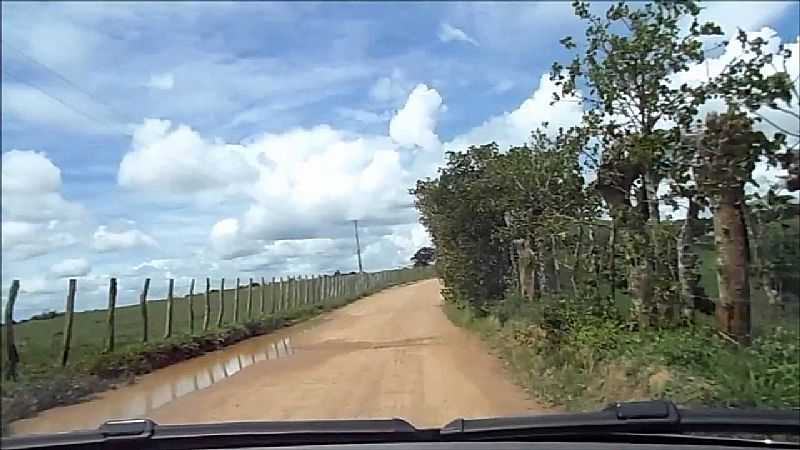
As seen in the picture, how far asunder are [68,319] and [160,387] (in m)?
1.77

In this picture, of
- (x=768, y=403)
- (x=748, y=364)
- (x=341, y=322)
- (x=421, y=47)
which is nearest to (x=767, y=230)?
(x=748, y=364)

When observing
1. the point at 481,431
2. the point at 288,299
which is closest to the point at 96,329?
the point at 481,431

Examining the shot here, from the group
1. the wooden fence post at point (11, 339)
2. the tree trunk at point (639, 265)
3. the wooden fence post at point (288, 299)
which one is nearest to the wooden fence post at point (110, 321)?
the wooden fence post at point (11, 339)

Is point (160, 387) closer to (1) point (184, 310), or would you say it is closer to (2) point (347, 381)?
(2) point (347, 381)

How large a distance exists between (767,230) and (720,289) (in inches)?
26.3

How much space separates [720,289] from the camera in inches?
251

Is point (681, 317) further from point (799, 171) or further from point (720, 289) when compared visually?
point (799, 171)

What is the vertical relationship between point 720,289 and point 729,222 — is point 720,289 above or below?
below

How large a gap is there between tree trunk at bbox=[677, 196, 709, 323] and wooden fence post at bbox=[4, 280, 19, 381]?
437 cm

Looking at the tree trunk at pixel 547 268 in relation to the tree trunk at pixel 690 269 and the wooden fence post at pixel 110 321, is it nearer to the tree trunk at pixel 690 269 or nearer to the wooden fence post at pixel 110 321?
the tree trunk at pixel 690 269

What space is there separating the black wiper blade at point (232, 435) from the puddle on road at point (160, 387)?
946 millimetres

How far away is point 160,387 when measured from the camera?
7.78 m

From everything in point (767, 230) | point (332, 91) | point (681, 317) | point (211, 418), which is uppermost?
point (332, 91)

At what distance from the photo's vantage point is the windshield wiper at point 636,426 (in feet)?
8.52
